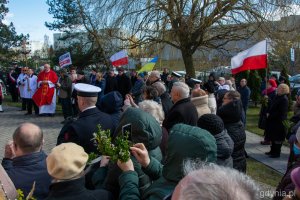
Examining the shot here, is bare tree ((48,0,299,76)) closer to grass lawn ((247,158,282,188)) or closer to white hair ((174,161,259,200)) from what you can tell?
grass lawn ((247,158,282,188))

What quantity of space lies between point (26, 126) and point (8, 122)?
959cm

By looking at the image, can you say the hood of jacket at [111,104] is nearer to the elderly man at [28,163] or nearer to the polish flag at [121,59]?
the elderly man at [28,163]

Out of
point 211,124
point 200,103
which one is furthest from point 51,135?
point 211,124

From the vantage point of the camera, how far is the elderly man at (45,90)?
12898mm

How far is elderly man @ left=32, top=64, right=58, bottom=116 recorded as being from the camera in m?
12.9

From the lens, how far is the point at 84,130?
3.86m

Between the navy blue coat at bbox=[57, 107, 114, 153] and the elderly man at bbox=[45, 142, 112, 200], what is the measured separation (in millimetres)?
1338

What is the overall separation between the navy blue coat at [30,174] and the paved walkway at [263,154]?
508 centimetres

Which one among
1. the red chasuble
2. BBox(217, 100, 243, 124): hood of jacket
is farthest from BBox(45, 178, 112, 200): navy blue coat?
the red chasuble

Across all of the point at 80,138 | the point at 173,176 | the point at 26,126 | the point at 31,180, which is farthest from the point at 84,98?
the point at 173,176

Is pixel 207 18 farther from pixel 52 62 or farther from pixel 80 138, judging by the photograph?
pixel 52 62

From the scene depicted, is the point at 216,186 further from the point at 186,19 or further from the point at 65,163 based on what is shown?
the point at 186,19

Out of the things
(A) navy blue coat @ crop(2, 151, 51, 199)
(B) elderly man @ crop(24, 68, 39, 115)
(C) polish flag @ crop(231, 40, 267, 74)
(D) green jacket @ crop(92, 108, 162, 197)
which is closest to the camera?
(D) green jacket @ crop(92, 108, 162, 197)

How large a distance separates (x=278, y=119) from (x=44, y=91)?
26.1 feet
